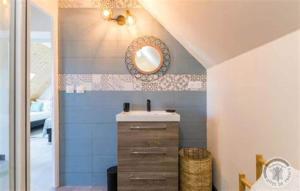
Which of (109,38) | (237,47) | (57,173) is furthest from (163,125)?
(57,173)

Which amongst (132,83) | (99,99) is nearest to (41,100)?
(99,99)

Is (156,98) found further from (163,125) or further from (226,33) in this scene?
(226,33)

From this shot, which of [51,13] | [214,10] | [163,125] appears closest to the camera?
[214,10]

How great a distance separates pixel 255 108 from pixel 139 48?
1.70m

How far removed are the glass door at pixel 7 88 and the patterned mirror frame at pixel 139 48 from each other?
1549mm

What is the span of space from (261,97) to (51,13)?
2.39 m

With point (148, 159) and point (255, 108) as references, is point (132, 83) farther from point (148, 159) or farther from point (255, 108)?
point (255, 108)

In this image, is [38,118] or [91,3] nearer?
[91,3]

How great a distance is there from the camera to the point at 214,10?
4.54 feet

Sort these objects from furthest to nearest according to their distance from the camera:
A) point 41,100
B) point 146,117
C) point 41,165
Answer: point 41,100 < point 41,165 < point 146,117

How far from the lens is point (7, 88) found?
4.72ft

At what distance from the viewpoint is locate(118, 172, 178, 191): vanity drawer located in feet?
7.73

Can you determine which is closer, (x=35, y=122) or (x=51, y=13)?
(x=51, y=13)

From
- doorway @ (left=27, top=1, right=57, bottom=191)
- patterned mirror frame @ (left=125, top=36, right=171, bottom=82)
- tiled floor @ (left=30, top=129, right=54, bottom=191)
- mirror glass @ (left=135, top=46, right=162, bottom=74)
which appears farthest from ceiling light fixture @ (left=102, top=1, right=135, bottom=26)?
tiled floor @ (left=30, top=129, right=54, bottom=191)
